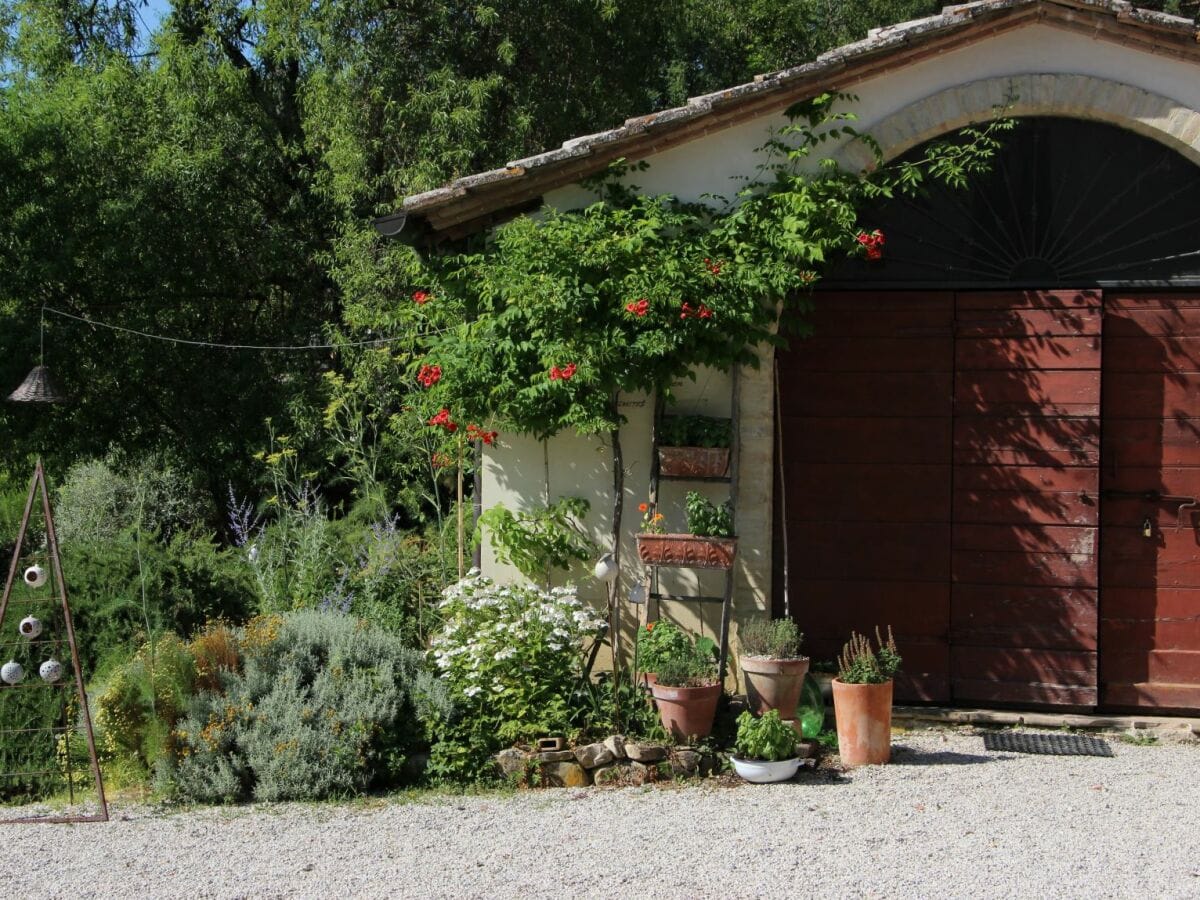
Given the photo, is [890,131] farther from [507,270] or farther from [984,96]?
[507,270]

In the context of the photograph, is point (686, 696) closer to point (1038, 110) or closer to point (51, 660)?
point (51, 660)

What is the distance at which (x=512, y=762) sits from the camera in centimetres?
618

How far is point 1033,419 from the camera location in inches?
282

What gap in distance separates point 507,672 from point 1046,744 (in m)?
3.10

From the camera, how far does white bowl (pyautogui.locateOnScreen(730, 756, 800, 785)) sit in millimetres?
6035

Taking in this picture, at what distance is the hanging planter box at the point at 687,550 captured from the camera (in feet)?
21.6

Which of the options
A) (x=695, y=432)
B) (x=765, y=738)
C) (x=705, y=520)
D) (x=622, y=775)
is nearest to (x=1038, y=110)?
(x=695, y=432)

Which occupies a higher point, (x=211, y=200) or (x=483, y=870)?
(x=211, y=200)

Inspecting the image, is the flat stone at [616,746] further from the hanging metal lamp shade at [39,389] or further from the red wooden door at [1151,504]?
the hanging metal lamp shade at [39,389]

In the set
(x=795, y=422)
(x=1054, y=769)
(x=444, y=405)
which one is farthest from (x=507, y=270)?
(x=1054, y=769)

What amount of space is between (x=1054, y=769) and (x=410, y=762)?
11.2 feet

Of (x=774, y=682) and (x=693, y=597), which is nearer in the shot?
(x=774, y=682)

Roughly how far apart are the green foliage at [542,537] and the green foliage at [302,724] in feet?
2.86

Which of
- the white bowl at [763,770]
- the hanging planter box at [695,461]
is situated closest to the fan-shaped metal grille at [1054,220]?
the hanging planter box at [695,461]
